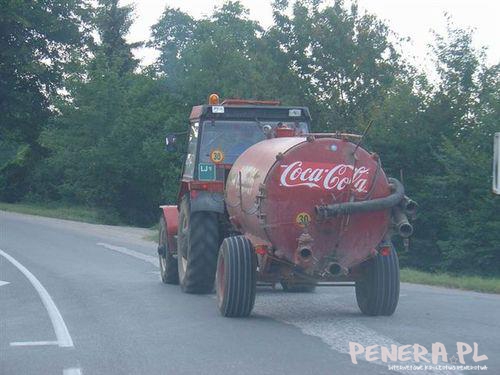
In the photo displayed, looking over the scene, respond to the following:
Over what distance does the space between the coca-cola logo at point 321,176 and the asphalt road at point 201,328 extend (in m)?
1.69

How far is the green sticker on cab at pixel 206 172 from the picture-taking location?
1460 centimetres

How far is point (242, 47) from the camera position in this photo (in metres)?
47.0

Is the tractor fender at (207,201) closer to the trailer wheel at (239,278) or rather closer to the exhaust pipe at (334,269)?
the trailer wheel at (239,278)

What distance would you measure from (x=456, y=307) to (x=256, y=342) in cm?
399

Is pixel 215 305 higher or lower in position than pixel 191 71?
lower

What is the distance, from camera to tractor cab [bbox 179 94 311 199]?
14719 millimetres

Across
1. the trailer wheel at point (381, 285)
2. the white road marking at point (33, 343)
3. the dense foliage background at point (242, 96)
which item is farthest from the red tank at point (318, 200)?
the dense foliage background at point (242, 96)

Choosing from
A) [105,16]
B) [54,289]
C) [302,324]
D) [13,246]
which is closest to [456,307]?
[302,324]

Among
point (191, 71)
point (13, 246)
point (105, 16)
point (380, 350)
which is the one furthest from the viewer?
point (105, 16)

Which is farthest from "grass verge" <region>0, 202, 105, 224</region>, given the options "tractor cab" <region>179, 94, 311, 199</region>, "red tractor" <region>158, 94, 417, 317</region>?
"red tractor" <region>158, 94, 417, 317</region>

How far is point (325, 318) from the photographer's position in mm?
11789

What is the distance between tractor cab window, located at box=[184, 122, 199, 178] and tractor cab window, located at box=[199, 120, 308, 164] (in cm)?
22

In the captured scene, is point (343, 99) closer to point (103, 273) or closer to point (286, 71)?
point (286, 71)

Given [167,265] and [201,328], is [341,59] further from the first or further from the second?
[201,328]
